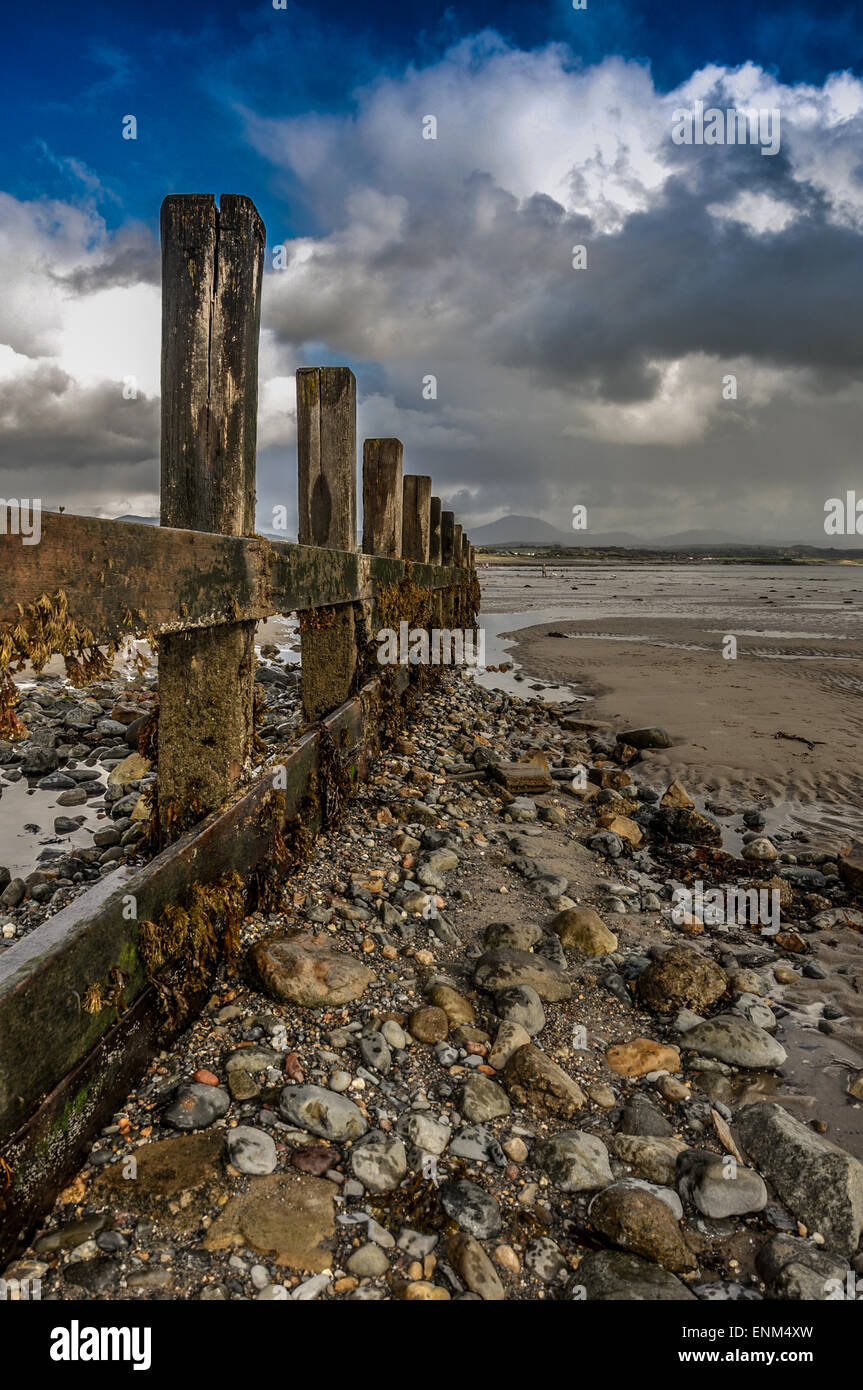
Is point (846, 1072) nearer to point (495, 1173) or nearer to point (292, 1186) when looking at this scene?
point (495, 1173)

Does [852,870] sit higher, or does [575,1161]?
[852,870]

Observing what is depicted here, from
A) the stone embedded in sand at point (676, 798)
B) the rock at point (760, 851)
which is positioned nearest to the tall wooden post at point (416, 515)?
the stone embedded in sand at point (676, 798)

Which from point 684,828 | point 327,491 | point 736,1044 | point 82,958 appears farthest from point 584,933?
point 327,491

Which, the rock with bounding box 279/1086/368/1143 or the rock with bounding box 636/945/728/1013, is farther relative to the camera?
the rock with bounding box 636/945/728/1013

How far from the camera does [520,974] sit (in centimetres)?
317

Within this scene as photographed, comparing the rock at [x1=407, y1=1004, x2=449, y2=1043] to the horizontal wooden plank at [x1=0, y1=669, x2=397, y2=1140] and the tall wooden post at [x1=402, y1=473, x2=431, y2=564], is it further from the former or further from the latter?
the tall wooden post at [x1=402, y1=473, x2=431, y2=564]

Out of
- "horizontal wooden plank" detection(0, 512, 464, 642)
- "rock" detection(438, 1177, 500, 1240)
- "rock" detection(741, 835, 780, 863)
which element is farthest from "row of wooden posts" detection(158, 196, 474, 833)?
"rock" detection(741, 835, 780, 863)

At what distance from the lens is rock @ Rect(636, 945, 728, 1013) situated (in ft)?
10.4

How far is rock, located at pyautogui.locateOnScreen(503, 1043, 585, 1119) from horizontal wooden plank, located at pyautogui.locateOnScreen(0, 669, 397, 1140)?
1332 millimetres

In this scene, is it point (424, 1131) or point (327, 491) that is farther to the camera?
point (327, 491)

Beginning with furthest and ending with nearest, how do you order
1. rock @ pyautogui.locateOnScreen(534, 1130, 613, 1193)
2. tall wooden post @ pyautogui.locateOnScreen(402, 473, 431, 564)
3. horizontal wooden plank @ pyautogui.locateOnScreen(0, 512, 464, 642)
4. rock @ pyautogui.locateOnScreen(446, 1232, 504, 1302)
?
tall wooden post @ pyautogui.locateOnScreen(402, 473, 431, 564) < rock @ pyautogui.locateOnScreen(534, 1130, 613, 1193) < rock @ pyautogui.locateOnScreen(446, 1232, 504, 1302) < horizontal wooden plank @ pyautogui.locateOnScreen(0, 512, 464, 642)

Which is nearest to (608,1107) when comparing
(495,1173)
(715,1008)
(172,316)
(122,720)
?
(495,1173)

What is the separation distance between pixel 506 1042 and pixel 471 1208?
0.72m

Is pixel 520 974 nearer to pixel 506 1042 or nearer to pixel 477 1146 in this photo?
pixel 506 1042
